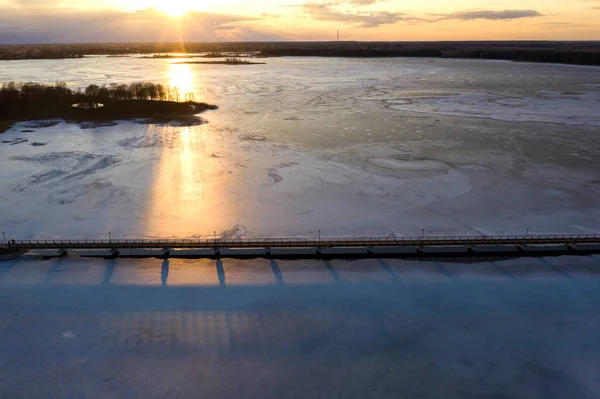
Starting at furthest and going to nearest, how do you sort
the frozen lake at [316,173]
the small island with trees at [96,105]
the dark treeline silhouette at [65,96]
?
the dark treeline silhouette at [65,96] < the small island with trees at [96,105] < the frozen lake at [316,173]

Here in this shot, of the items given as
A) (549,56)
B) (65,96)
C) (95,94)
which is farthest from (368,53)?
(65,96)

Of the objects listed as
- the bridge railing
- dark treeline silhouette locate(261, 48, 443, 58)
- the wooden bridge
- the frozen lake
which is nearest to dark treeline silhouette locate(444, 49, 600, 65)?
dark treeline silhouette locate(261, 48, 443, 58)

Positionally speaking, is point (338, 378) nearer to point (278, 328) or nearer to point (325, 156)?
point (278, 328)

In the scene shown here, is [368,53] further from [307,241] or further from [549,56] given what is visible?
[307,241]

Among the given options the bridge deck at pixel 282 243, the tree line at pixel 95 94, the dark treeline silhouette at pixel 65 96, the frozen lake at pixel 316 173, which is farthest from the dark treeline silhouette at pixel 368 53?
the bridge deck at pixel 282 243

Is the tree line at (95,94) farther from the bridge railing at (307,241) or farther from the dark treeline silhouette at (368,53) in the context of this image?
the dark treeline silhouette at (368,53)

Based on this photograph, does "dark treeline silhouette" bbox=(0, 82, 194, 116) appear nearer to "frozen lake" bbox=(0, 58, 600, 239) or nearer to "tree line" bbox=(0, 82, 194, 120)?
"tree line" bbox=(0, 82, 194, 120)

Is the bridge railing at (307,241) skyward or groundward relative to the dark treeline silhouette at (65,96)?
groundward
